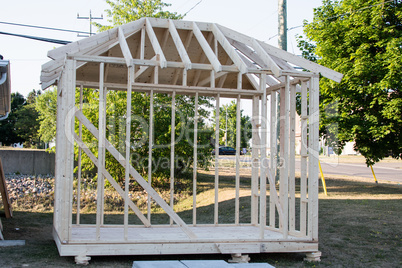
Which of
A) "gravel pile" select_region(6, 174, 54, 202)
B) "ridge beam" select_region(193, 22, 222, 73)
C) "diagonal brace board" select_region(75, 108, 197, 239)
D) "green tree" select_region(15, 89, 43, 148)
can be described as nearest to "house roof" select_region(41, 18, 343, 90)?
"ridge beam" select_region(193, 22, 222, 73)

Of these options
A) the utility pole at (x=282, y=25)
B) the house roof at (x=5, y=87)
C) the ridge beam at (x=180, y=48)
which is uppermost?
the utility pole at (x=282, y=25)

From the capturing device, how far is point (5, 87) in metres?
8.59

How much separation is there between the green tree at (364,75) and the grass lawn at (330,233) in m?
1.88

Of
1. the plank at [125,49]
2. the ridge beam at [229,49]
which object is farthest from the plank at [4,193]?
the ridge beam at [229,49]

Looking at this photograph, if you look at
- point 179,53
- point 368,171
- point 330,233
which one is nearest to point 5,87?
point 179,53

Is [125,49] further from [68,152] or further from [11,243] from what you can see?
[11,243]

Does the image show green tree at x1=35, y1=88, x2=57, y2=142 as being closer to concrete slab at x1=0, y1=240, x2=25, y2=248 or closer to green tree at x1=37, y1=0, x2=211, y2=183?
green tree at x1=37, y1=0, x2=211, y2=183

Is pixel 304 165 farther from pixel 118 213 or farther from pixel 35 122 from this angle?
pixel 35 122

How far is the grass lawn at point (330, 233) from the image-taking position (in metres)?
6.12

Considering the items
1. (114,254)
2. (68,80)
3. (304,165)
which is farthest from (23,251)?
(304,165)

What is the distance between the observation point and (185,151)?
14898mm

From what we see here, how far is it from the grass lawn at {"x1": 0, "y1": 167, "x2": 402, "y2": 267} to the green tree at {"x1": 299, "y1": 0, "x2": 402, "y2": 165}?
1882mm

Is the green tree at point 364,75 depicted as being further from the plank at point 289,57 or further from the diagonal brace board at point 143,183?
the diagonal brace board at point 143,183

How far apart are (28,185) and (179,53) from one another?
11.7 m
